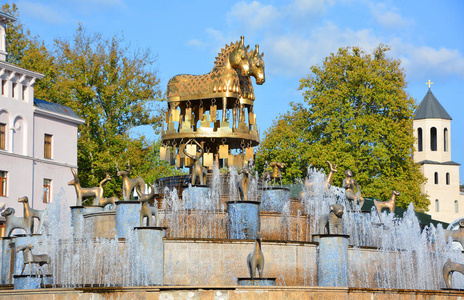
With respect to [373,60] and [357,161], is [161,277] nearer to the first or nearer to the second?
[357,161]

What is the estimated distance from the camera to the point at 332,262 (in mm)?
19516

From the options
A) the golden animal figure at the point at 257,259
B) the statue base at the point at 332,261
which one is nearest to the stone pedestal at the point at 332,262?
the statue base at the point at 332,261

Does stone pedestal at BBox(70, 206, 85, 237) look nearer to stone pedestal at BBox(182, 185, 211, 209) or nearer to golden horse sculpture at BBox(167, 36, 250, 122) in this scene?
stone pedestal at BBox(182, 185, 211, 209)

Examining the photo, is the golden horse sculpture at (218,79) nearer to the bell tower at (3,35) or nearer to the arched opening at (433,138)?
the bell tower at (3,35)

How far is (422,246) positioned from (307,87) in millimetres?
30548

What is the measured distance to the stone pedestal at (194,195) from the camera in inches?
916

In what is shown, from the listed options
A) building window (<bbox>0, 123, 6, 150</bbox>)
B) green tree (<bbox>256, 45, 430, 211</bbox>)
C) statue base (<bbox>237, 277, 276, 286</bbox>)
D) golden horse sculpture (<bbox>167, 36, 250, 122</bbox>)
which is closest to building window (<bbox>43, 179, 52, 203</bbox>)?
building window (<bbox>0, 123, 6, 150</bbox>)

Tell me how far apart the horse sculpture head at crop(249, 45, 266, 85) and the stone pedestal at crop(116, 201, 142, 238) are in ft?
26.5

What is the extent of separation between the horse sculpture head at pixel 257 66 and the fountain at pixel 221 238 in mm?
46

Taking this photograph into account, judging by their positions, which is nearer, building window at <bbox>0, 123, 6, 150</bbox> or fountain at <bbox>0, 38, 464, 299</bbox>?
fountain at <bbox>0, 38, 464, 299</bbox>

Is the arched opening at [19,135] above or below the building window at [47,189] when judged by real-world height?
above

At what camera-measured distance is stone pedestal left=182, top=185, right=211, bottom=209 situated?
76.3ft

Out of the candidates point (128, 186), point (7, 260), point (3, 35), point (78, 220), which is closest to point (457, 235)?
point (128, 186)

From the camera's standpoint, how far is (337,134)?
4888 cm
